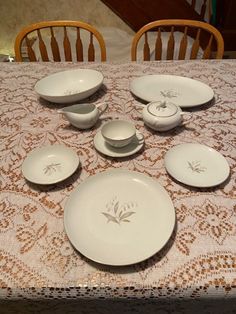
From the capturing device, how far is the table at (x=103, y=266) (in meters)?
0.53

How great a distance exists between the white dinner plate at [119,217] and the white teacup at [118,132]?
0.09m

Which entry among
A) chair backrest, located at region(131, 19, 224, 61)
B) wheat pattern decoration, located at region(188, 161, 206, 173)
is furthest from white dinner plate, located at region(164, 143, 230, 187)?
chair backrest, located at region(131, 19, 224, 61)

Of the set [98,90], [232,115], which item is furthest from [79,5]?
[232,115]

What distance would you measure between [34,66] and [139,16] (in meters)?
1.53

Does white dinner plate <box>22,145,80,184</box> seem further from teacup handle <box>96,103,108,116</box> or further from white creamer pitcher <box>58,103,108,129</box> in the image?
teacup handle <box>96,103,108,116</box>

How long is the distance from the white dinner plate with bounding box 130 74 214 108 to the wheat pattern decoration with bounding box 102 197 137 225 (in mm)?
454

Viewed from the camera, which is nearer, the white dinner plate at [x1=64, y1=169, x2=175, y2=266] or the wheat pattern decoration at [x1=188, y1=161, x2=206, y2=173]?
the white dinner plate at [x1=64, y1=169, x2=175, y2=266]

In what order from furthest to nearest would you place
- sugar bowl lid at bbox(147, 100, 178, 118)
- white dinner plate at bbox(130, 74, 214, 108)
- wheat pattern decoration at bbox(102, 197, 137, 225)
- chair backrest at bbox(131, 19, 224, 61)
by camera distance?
chair backrest at bbox(131, 19, 224, 61) < white dinner plate at bbox(130, 74, 214, 108) < sugar bowl lid at bbox(147, 100, 178, 118) < wheat pattern decoration at bbox(102, 197, 137, 225)

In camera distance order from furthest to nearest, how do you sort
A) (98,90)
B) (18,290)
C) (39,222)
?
(98,90)
(39,222)
(18,290)

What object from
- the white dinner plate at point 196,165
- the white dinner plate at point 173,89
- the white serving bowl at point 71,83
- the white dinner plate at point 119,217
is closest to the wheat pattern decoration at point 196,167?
the white dinner plate at point 196,165

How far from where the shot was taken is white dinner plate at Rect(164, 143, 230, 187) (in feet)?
2.33

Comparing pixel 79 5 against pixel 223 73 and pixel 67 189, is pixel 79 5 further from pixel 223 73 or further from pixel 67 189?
pixel 67 189

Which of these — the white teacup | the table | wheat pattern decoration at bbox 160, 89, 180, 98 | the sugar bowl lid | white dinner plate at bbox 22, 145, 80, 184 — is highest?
the sugar bowl lid

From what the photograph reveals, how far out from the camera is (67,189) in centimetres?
70
